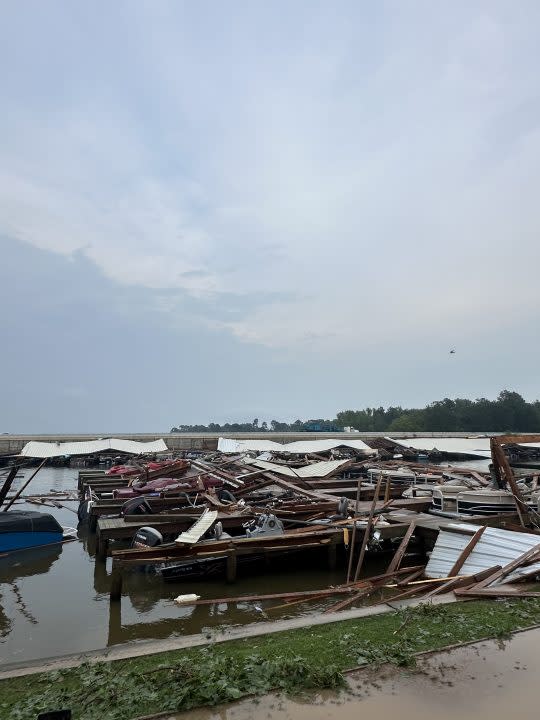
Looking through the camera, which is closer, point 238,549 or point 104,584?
point 238,549

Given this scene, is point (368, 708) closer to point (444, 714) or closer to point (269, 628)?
point (444, 714)

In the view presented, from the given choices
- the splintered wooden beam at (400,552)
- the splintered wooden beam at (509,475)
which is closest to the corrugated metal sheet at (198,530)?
the splintered wooden beam at (400,552)

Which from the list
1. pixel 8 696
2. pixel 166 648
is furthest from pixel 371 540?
pixel 8 696

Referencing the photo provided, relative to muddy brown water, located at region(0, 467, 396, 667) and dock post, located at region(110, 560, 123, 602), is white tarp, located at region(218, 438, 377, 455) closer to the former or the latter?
muddy brown water, located at region(0, 467, 396, 667)

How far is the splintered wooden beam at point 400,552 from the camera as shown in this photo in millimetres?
11555

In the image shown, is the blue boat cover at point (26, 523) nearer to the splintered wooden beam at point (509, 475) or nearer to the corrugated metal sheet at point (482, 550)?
the corrugated metal sheet at point (482, 550)

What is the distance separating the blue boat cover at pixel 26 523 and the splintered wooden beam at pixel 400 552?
11.6m

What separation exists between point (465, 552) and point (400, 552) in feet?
5.83

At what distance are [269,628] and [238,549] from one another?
529 centimetres

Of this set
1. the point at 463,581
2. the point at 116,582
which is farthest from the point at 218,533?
the point at 463,581

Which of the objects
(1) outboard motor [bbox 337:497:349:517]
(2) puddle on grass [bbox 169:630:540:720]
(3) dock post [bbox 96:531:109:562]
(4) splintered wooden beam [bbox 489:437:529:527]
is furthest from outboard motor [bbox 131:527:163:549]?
(4) splintered wooden beam [bbox 489:437:529:527]

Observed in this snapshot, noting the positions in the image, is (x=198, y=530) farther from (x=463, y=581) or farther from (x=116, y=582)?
(x=463, y=581)

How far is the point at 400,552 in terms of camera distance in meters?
11.9

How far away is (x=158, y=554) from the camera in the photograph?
461 inches
